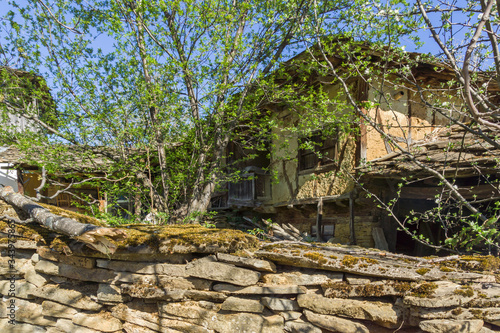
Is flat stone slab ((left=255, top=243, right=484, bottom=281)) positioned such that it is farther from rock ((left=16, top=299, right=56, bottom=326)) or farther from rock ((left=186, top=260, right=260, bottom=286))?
rock ((left=16, top=299, right=56, bottom=326))

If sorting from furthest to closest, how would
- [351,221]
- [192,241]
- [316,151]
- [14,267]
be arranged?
[316,151] < [351,221] < [14,267] < [192,241]

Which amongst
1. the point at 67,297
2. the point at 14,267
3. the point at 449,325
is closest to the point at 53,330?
the point at 67,297

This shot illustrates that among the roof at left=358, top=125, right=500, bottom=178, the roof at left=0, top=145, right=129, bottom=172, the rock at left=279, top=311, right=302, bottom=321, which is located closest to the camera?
the rock at left=279, top=311, right=302, bottom=321

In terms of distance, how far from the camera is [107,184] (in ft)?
21.2

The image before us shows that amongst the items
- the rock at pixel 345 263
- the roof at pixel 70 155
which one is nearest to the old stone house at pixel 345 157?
the roof at pixel 70 155

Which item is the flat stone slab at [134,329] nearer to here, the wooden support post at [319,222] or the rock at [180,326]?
the rock at [180,326]

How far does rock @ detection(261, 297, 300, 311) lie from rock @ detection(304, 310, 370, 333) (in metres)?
0.12

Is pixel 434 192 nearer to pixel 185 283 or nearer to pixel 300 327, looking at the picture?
pixel 300 327

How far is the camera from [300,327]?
7.32 ft

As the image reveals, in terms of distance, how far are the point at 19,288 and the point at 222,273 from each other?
205 cm

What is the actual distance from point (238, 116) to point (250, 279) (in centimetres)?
393

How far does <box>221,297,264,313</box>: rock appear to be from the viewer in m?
2.35

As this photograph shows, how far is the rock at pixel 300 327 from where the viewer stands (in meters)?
2.20

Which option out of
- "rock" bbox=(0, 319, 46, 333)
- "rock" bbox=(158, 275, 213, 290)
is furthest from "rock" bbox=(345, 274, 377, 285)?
A: "rock" bbox=(0, 319, 46, 333)
